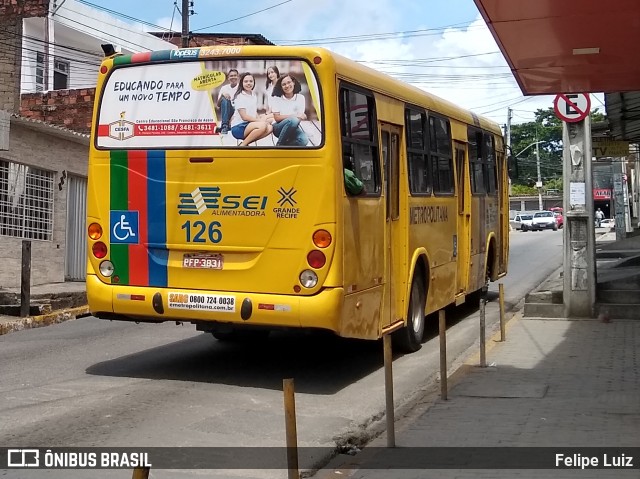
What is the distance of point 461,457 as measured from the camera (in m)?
5.78

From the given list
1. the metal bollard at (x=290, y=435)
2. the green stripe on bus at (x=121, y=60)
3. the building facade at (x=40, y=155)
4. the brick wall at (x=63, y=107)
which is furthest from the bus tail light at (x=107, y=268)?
the brick wall at (x=63, y=107)

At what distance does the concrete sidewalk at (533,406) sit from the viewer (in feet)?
19.6

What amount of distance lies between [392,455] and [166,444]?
65.6 inches

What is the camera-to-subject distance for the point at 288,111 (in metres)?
8.13

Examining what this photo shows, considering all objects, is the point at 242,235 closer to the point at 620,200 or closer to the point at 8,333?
the point at 8,333

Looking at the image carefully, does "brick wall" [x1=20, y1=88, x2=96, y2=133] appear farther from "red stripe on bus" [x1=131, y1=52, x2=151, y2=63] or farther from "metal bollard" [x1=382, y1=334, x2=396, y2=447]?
"metal bollard" [x1=382, y1=334, x2=396, y2=447]

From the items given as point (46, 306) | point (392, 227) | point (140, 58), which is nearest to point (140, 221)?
point (140, 58)

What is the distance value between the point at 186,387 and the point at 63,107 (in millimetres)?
18101

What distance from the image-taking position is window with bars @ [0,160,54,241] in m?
16.9

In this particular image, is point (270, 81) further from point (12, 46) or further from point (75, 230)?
point (12, 46)

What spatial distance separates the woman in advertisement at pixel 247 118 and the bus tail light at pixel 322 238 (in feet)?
3.64

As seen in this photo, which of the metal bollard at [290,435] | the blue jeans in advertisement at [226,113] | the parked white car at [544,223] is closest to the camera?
the metal bollard at [290,435]

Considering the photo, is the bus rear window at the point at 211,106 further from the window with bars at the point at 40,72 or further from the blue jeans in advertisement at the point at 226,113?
the window with bars at the point at 40,72

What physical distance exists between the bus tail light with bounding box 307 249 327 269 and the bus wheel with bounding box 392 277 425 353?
2498mm
